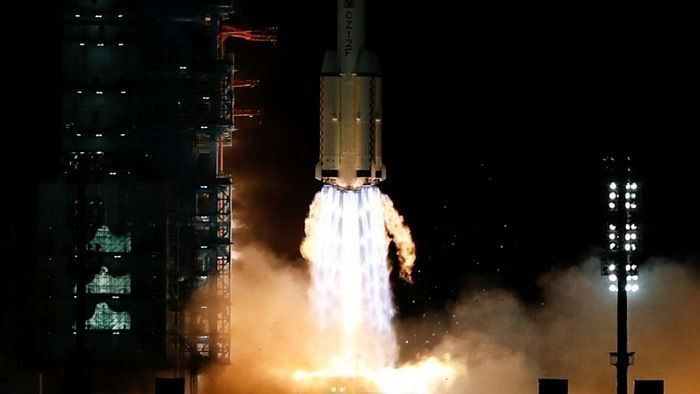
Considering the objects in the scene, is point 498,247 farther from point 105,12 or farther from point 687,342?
point 105,12

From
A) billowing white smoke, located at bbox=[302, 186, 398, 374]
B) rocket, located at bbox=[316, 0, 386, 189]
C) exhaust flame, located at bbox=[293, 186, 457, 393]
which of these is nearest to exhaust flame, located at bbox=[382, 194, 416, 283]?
exhaust flame, located at bbox=[293, 186, 457, 393]

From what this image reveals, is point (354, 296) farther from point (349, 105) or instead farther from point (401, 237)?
point (349, 105)

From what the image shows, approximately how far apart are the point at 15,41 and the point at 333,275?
16.6m

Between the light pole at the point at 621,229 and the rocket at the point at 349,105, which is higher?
the rocket at the point at 349,105

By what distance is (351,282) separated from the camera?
8181 cm

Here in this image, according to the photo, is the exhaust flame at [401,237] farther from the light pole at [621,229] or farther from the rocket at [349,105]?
the light pole at [621,229]

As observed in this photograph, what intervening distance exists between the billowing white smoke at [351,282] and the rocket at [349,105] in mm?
3045

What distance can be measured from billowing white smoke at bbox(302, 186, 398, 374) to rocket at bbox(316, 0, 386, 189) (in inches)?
120

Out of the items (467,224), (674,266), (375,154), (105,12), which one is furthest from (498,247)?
(105,12)

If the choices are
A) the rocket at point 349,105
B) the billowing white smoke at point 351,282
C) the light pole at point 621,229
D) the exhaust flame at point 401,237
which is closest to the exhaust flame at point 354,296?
the billowing white smoke at point 351,282

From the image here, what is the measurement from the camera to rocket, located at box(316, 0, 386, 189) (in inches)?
3024

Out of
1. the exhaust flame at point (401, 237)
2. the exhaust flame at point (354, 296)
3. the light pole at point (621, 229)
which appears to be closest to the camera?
the light pole at point (621, 229)

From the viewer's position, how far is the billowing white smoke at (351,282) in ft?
264

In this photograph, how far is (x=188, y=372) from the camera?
82062 millimetres
